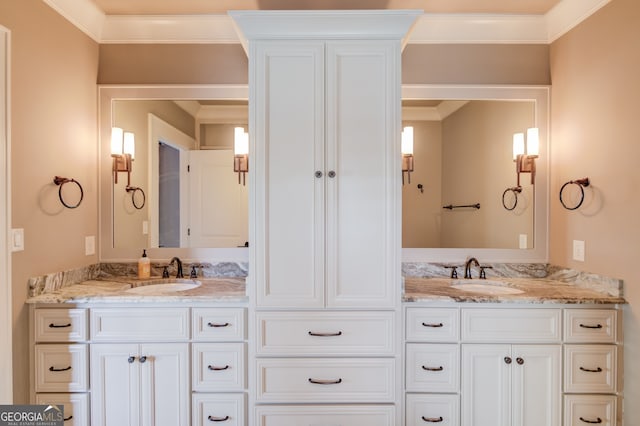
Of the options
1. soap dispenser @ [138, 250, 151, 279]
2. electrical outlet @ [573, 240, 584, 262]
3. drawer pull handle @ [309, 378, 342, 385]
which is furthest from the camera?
soap dispenser @ [138, 250, 151, 279]

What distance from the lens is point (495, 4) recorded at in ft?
7.04

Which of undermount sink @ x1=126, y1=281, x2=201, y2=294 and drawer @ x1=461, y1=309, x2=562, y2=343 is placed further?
undermount sink @ x1=126, y1=281, x2=201, y2=294

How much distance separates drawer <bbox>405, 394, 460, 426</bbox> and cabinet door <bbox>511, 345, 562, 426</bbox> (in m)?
0.30

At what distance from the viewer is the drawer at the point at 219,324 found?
175 centimetres

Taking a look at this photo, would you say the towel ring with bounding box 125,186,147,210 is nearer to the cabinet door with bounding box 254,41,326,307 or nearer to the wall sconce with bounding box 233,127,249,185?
the wall sconce with bounding box 233,127,249,185

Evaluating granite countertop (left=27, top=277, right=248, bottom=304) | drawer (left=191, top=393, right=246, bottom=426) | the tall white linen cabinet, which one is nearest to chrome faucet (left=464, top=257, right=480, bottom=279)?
the tall white linen cabinet

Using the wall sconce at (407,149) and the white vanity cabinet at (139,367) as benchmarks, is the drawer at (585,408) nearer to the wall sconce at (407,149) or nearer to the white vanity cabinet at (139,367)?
the wall sconce at (407,149)

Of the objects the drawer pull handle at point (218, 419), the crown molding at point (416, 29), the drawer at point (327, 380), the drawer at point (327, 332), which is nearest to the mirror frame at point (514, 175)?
the crown molding at point (416, 29)

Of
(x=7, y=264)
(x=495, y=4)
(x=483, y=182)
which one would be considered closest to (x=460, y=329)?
(x=483, y=182)

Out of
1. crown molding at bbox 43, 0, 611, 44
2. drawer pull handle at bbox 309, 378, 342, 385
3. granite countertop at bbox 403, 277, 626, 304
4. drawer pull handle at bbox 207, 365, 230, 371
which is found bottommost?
drawer pull handle at bbox 309, 378, 342, 385

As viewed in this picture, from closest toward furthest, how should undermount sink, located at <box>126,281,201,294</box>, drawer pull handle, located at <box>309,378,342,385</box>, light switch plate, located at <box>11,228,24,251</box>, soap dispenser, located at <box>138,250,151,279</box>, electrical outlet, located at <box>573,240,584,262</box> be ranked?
light switch plate, located at <box>11,228,24,251</box> < drawer pull handle, located at <box>309,378,342,385</box> < electrical outlet, located at <box>573,240,584,262</box> < undermount sink, located at <box>126,281,201,294</box> < soap dispenser, located at <box>138,250,151,279</box>

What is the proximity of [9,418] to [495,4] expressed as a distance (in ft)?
11.4

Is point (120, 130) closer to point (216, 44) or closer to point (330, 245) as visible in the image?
point (216, 44)

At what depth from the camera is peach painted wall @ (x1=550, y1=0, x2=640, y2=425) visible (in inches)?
65.7
